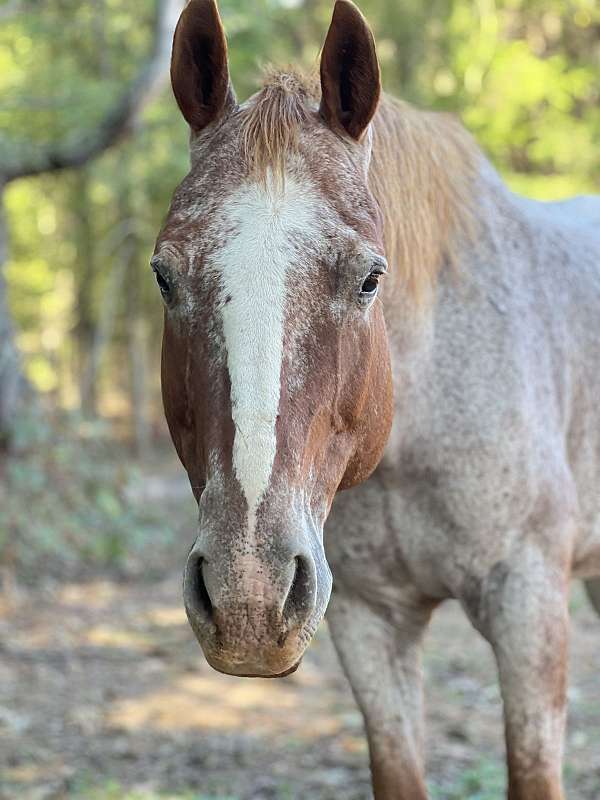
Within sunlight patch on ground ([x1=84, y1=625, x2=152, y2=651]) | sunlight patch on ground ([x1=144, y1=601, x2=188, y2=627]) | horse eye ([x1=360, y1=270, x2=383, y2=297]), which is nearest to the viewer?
horse eye ([x1=360, y1=270, x2=383, y2=297])

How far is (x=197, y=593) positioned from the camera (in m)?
1.60

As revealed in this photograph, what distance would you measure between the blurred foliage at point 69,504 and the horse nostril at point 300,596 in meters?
5.10

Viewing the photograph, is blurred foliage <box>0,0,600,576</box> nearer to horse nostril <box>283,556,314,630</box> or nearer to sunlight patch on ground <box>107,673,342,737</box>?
horse nostril <box>283,556,314,630</box>

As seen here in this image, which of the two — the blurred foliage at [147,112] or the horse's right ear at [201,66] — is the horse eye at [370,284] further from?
the blurred foliage at [147,112]

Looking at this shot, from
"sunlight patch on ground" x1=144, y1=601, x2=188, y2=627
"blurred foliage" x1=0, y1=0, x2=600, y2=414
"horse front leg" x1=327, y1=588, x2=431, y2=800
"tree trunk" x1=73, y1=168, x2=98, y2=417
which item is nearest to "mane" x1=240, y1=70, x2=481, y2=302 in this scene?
"horse front leg" x1=327, y1=588, x2=431, y2=800

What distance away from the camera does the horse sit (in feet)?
5.34

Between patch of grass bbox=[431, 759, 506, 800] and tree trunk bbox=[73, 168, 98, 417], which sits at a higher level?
patch of grass bbox=[431, 759, 506, 800]

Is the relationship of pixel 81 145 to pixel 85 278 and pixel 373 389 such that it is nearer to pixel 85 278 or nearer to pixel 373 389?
pixel 373 389

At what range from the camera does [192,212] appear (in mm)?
1859

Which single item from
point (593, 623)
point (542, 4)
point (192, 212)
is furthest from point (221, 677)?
point (542, 4)

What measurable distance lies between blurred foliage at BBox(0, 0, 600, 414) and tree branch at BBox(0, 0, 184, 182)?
0.51 ft

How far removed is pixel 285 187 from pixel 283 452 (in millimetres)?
528

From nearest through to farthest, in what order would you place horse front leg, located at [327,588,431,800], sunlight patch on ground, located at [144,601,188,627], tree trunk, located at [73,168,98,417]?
horse front leg, located at [327,588,431,800]
sunlight patch on ground, located at [144,601,188,627]
tree trunk, located at [73,168,98,417]

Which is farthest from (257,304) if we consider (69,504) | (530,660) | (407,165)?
(69,504)
